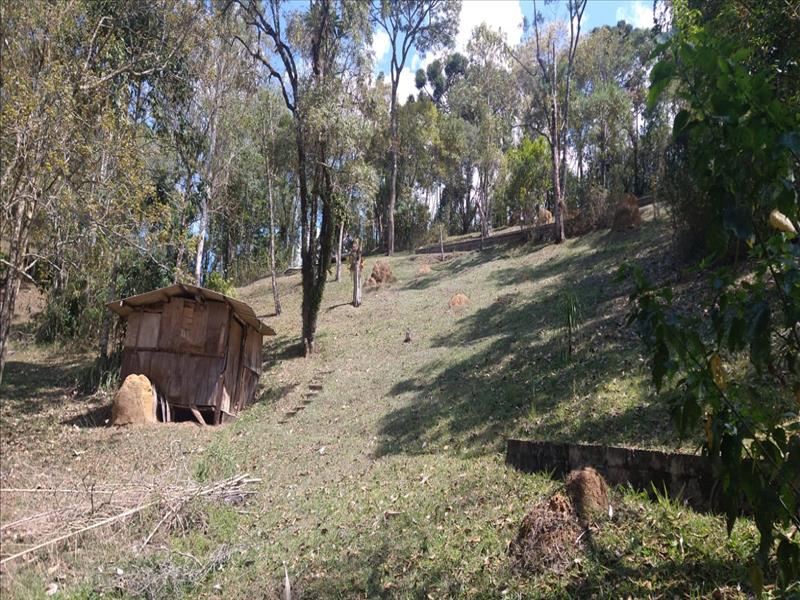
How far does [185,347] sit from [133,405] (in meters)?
2.06

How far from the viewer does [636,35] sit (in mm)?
43094

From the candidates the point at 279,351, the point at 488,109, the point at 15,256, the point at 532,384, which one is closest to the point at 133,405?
the point at 15,256

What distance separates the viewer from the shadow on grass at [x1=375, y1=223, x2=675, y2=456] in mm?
8508

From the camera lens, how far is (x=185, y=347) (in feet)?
51.3

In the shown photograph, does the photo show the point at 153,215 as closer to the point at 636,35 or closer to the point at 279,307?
the point at 279,307

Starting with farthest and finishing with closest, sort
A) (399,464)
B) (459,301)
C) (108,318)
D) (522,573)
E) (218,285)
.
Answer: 1. (218,285)
2. (459,301)
3. (108,318)
4. (399,464)
5. (522,573)

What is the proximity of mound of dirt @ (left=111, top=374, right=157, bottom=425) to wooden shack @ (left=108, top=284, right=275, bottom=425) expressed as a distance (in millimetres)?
697

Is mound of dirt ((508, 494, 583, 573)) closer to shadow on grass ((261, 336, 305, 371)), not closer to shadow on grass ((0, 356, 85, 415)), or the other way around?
shadow on grass ((0, 356, 85, 415))

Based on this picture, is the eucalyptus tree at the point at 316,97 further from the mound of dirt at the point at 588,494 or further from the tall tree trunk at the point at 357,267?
the mound of dirt at the point at 588,494

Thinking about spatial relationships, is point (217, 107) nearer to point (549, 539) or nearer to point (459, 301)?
point (459, 301)

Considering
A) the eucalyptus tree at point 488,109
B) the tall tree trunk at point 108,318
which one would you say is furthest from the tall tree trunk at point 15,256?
the eucalyptus tree at point 488,109

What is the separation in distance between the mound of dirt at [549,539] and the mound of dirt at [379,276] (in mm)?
24322

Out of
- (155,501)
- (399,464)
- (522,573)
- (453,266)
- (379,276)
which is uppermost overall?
(453,266)

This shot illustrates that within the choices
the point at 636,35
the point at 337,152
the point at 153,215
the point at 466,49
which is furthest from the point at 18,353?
the point at 636,35
